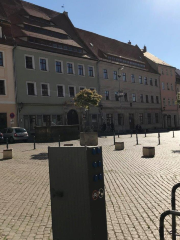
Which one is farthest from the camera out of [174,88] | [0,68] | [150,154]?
[174,88]

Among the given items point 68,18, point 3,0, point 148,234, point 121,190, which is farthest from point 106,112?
point 148,234

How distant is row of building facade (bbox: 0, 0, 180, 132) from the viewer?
32.0 metres

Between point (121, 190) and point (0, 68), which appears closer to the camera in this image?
point (121, 190)

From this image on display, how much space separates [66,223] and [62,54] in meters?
35.3

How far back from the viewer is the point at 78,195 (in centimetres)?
345

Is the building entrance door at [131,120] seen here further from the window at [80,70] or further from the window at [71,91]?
the window at [71,91]

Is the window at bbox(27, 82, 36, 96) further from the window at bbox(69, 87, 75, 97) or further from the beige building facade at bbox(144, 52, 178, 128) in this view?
the beige building facade at bbox(144, 52, 178, 128)

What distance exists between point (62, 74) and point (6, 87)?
911 centimetres

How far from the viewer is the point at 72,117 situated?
38406 millimetres

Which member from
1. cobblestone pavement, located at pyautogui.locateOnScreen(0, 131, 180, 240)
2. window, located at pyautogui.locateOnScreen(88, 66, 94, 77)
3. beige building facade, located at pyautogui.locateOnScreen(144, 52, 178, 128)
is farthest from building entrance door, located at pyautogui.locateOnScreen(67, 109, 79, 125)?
cobblestone pavement, located at pyautogui.locateOnScreen(0, 131, 180, 240)

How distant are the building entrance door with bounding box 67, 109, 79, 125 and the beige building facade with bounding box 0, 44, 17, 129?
339 inches

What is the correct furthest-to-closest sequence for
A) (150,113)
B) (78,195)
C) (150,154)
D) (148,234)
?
(150,113)
(150,154)
(148,234)
(78,195)

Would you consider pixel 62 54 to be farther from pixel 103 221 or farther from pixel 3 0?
pixel 103 221

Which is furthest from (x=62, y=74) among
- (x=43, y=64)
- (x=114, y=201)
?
(x=114, y=201)
